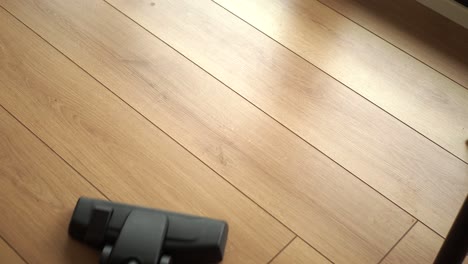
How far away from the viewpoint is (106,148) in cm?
146

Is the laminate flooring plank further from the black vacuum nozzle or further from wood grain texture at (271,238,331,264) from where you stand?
the black vacuum nozzle

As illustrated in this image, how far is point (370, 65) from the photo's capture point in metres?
1.71

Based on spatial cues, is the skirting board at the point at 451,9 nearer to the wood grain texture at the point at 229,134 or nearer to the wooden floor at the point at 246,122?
the wooden floor at the point at 246,122

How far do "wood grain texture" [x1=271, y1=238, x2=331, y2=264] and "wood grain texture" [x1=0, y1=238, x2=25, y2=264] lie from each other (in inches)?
21.0

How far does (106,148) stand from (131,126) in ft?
0.30

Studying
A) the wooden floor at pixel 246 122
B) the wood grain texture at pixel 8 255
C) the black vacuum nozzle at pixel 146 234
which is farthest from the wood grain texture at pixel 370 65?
the wood grain texture at pixel 8 255

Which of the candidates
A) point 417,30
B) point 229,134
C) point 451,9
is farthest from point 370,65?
point 229,134

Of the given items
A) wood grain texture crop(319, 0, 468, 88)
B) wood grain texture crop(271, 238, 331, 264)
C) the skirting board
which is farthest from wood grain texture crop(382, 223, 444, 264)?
the skirting board

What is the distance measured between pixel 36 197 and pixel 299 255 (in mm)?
600

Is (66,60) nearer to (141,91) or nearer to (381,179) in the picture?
(141,91)

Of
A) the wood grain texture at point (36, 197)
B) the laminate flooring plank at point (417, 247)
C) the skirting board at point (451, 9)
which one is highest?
the skirting board at point (451, 9)

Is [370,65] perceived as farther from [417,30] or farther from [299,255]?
[299,255]

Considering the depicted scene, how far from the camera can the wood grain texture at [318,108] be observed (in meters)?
1.45

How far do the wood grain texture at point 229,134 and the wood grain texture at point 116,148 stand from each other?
38 millimetres
